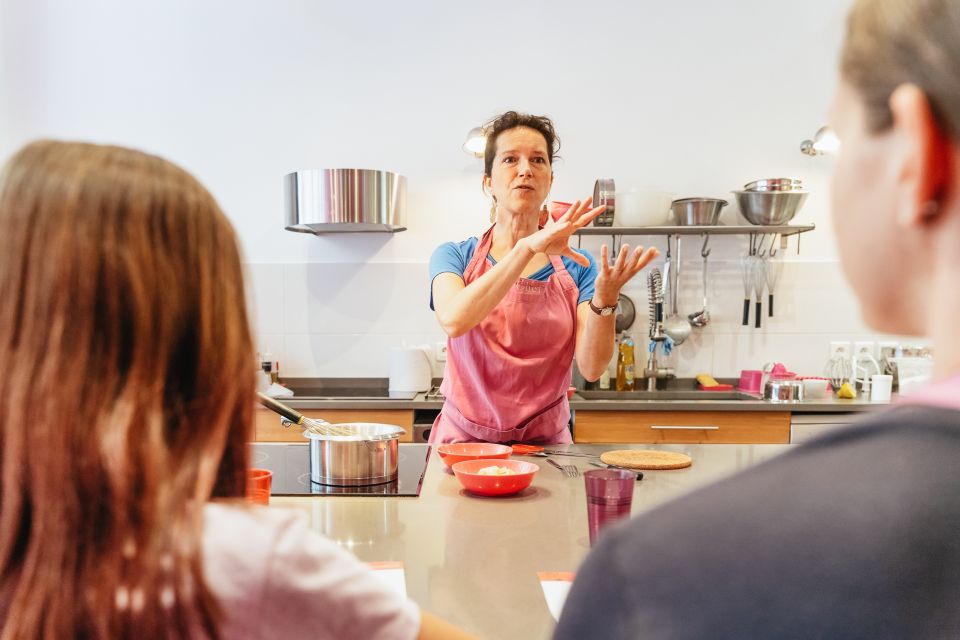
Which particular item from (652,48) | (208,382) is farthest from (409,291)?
(208,382)

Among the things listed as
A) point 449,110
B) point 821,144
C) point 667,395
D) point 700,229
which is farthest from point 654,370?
point 449,110

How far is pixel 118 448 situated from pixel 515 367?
160 cm

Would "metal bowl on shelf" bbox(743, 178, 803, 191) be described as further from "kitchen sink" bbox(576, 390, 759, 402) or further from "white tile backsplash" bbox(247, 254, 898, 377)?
"kitchen sink" bbox(576, 390, 759, 402)

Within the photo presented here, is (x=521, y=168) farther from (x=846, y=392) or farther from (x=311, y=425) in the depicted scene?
(x=846, y=392)

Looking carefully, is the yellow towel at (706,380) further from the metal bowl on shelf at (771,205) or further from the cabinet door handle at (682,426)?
the metal bowl on shelf at (771,205)

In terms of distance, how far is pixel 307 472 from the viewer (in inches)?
65.3

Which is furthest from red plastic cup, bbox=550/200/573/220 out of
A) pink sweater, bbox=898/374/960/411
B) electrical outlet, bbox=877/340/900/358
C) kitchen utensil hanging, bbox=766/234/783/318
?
electrical outlet, bbox=877/340/900/358

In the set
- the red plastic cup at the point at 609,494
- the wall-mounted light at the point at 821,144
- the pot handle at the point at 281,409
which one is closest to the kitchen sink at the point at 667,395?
the wall-mounted light at the point at 821,144

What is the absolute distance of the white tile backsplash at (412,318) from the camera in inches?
141

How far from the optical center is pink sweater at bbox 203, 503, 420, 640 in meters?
0.55

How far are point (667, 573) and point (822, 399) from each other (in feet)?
10.3

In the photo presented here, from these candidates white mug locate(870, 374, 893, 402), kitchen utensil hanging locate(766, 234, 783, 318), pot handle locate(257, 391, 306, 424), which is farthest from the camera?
kitchen utensil hanging locate(766, 234, 783, 318)

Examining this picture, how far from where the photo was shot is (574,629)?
417mm

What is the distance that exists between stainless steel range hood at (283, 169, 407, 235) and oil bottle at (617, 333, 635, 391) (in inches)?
51.8
